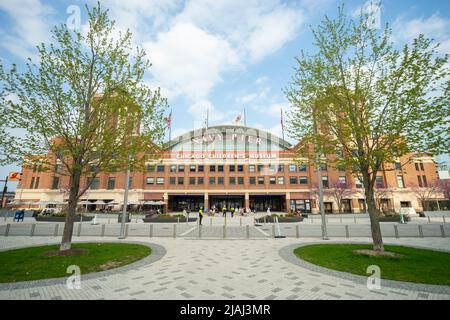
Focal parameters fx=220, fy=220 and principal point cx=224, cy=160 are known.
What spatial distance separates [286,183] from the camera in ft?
171

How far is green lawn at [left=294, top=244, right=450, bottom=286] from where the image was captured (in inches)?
277

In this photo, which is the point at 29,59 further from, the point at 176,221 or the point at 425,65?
the point at 176,221

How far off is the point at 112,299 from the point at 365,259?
955cm

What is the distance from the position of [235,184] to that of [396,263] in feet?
146

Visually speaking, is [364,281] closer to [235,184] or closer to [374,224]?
[374,224]

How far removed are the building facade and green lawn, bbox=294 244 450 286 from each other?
40.7 m

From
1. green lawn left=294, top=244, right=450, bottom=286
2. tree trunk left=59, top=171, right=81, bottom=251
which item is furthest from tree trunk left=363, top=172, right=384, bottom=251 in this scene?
tree trunk left=59, top=171, right=81, bottom=251

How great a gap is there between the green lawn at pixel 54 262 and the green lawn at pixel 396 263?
8.12 metres

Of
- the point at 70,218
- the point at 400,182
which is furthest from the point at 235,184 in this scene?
the point at 70,218

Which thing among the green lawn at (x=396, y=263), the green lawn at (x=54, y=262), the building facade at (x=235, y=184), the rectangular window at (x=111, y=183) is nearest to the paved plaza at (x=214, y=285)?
the green lawn at (x=54, y=262)

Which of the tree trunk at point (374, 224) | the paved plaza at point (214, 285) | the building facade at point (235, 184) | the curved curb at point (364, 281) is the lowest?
the paved plaza at point (214, 285)

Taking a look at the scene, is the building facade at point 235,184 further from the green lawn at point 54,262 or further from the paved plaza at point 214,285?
the paved plaza at point 214,285

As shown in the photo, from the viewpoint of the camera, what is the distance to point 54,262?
8.72 metres

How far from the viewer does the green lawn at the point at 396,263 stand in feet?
23.1
